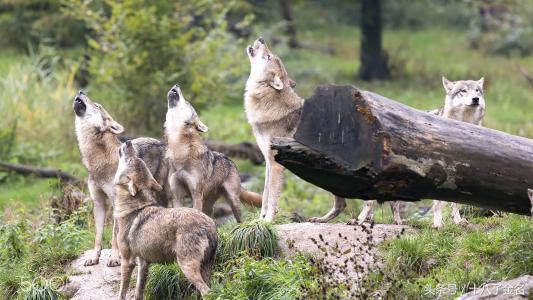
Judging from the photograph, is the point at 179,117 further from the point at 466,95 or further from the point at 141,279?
the point at 466,95

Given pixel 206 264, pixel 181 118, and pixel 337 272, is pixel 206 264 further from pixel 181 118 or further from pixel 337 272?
pixel 181 118

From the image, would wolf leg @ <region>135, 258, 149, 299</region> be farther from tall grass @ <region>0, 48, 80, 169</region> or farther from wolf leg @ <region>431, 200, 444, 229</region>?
tall grass @ <region>0, 48, 80, 169</region>

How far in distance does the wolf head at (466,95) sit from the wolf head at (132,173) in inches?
132

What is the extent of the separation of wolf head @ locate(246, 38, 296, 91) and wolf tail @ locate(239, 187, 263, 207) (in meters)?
1.38

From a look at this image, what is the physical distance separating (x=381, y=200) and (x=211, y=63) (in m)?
11.1

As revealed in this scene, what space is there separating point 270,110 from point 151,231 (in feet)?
7.60

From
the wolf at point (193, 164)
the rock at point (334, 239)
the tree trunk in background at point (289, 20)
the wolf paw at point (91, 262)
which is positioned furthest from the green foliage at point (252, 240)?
the tree trunk in background at point (289, 20)

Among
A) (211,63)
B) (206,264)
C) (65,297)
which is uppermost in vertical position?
(211,63)

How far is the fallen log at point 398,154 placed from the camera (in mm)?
7094

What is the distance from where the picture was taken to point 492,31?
107 feet

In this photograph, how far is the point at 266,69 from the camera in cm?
1003

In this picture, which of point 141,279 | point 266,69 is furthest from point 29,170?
point 141,279

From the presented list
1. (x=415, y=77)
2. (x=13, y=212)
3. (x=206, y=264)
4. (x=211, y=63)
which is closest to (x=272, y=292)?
(x=206, y=264)

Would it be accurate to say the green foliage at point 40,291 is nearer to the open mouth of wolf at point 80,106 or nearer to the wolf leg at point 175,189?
the wolf leg at point 175,189
